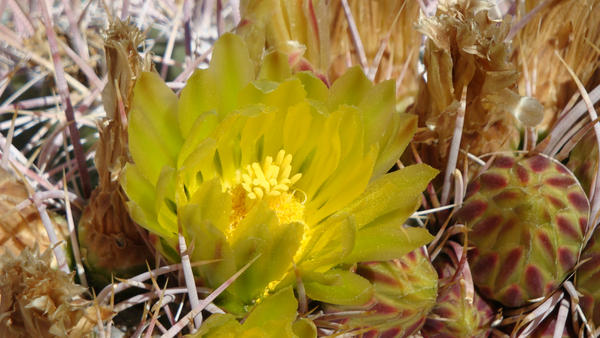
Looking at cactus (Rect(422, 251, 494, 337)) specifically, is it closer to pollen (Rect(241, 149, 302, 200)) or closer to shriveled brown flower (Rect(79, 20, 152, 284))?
pollen (Rect(241, 149, 302, 200))

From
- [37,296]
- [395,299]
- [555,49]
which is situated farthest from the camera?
[555,49]

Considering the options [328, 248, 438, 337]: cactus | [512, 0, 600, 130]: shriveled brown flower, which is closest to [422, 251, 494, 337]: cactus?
[328, 248, 438, 337]: cactus

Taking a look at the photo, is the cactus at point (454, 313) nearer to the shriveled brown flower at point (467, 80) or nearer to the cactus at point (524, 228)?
the cactus at point (524, 228)

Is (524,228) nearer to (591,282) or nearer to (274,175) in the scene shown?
(591,282)

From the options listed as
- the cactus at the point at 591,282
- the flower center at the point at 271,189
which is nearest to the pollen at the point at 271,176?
the flower center at the point at 271,189

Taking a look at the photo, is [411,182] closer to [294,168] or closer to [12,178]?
[294,168]

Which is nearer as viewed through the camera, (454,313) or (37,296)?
(37,296)

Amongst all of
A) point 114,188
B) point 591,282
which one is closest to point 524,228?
point 591,282
